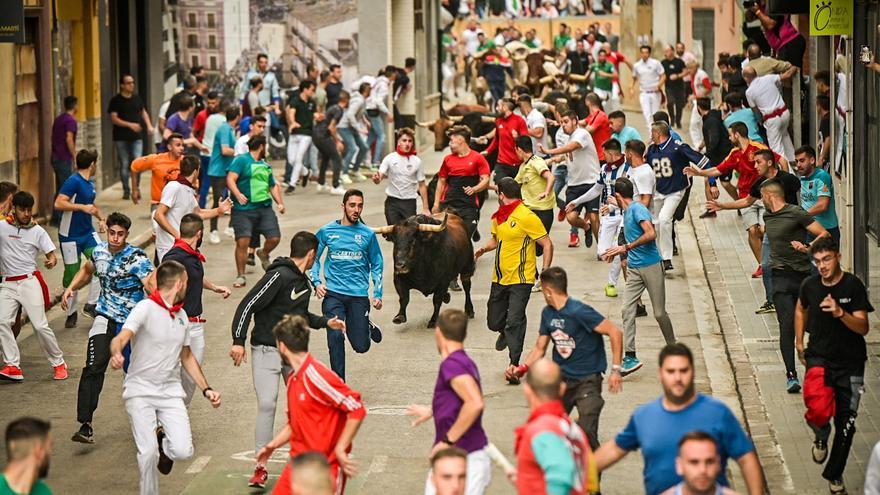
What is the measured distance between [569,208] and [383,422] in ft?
23.1

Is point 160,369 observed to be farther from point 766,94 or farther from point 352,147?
point 352,147

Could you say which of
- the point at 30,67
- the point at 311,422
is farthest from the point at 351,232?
the point at 30,67

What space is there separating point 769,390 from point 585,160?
7.31 m

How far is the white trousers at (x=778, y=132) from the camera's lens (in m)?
23.1

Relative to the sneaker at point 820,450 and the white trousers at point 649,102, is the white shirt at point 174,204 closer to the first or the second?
the sneaker at point 820,450

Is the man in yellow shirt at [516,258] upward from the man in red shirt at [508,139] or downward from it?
downward

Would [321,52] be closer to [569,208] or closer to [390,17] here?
[390,17]

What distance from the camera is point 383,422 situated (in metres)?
13.7

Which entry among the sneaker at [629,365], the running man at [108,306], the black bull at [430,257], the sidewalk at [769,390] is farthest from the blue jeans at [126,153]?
the running man at [108,306]

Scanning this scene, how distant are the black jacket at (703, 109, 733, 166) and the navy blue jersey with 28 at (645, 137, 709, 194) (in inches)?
162

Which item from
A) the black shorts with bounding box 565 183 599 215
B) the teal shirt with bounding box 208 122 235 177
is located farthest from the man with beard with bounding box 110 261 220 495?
the teal shirt with bounding box 208 122 235 177

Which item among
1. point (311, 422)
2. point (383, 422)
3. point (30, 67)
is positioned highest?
point (30, 67)

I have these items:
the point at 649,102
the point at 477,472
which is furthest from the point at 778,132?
the point at 477,472

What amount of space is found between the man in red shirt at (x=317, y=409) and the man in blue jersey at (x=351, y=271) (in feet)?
14.2
